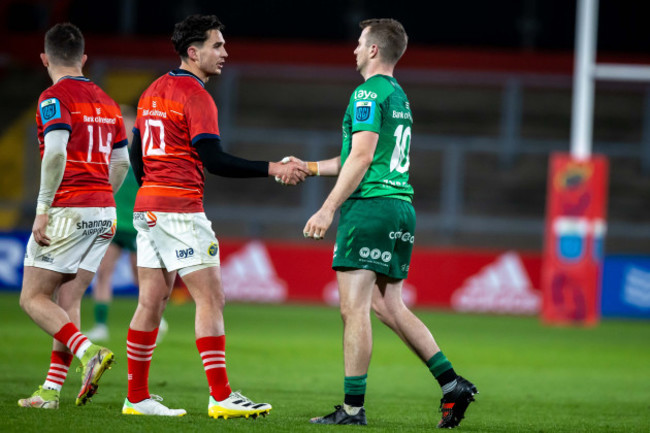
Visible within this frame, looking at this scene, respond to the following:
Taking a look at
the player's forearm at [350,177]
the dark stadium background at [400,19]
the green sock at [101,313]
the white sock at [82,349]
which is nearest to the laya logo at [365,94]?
the player's forearm at [350,177]

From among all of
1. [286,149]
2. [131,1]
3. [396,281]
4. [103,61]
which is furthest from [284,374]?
[131,1]

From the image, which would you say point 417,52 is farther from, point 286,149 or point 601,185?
point 601,185

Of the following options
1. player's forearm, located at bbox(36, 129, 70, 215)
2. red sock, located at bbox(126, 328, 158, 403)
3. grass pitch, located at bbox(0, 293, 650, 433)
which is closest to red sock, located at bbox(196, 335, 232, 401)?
grass pitch, located at bbox(0, 293, 650, 433)

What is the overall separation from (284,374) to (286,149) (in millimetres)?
13946

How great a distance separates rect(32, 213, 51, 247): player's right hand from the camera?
536 cm

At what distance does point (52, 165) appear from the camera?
530 centimetres

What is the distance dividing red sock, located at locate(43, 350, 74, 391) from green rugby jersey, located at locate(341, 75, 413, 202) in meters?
1.93

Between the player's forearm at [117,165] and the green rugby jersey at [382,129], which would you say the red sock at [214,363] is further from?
the player's forearm at [117,165]

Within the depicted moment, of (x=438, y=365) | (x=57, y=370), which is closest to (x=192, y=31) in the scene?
(x=57, y=370)

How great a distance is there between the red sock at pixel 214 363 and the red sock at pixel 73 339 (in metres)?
0.66

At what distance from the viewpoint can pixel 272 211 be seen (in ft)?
64.5

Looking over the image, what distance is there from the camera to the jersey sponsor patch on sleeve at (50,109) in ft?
17.6

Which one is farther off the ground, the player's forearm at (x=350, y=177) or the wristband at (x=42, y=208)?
the player's forearm at (x=350, y=177)

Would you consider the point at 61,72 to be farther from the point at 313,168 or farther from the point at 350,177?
the point at 350,177
